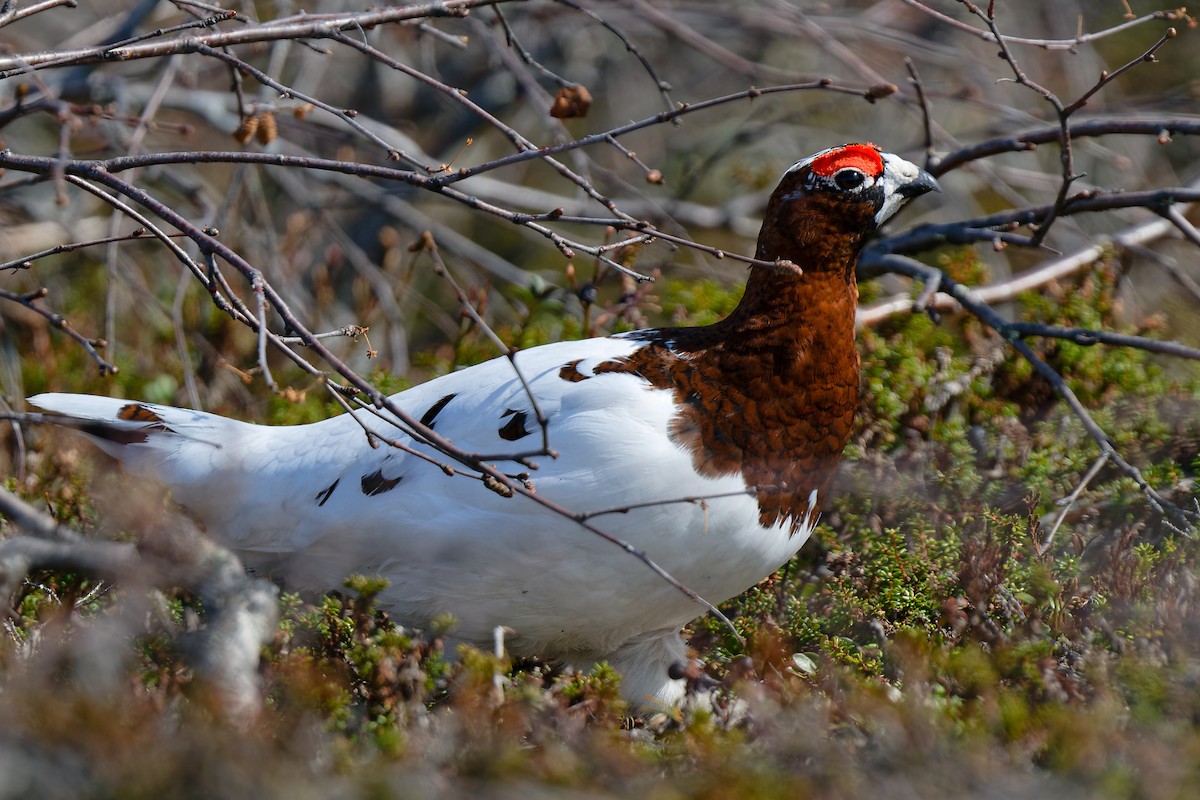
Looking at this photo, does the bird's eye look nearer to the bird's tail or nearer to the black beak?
the black beak

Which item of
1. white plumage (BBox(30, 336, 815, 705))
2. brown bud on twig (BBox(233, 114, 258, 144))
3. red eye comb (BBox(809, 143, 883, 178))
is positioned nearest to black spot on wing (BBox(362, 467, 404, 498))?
Answer: white plumage (BBox(30, 336, 815, 705))

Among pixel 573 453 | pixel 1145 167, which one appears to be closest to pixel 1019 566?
pixel 573 453

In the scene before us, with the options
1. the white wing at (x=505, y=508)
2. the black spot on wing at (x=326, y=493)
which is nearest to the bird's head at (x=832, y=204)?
the white wing at (x=505, y=508)

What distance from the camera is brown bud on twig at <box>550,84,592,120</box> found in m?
2.82

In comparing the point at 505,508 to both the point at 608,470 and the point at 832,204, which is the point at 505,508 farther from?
the point at 832,204

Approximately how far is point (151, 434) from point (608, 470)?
4.70 feet

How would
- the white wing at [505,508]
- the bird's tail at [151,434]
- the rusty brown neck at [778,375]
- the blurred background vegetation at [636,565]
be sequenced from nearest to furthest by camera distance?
the blurred background vegetation at [636,565]
the white wing at [505,508]
the rusty brown neck at [778,375]
the bird's tail at [151,434]

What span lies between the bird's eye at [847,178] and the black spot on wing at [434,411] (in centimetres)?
115

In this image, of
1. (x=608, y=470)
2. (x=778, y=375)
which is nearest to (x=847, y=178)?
(x=778, y=375)

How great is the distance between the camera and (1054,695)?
7.57ft

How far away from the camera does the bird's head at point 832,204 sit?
2977mm

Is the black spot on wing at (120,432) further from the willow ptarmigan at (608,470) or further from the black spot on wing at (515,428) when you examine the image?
the black spot on wing at (515,428)

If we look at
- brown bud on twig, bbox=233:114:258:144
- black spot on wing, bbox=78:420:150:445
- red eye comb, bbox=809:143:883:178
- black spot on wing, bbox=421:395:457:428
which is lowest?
black spot on wing, bbox=78:420:150:445

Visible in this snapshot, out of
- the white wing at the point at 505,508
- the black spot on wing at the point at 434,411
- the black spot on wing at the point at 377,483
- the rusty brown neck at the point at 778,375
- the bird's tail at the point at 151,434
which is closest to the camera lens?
the white wing at the point at 505,508
